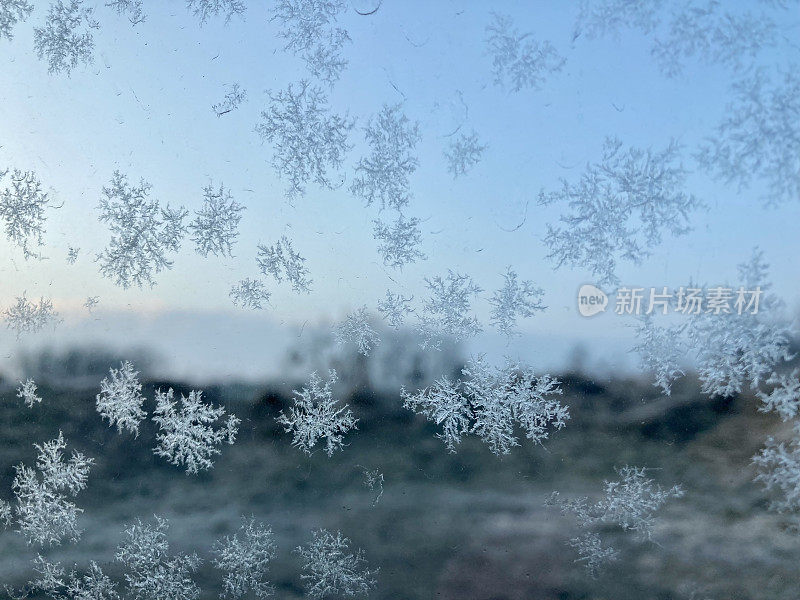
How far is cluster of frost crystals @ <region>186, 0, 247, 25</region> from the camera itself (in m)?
1.16

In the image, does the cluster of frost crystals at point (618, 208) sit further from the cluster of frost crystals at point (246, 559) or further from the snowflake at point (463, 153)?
the cluster of frost crystals at point (246, 559)

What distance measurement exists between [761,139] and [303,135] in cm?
74

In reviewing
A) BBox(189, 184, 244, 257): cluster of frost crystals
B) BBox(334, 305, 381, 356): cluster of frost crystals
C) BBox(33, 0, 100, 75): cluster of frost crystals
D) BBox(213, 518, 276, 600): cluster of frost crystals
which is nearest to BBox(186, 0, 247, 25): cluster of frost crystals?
BBox(33, 0, 100, 75): cluster of frost crystals

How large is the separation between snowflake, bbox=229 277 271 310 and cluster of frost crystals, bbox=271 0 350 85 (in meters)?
0.38

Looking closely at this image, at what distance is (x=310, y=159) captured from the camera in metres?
1.14

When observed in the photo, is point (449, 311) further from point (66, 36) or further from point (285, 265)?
point (66, 36)

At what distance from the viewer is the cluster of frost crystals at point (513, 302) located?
1.06 metres

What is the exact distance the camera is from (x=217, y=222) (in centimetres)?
116

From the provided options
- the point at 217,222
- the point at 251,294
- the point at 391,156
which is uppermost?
the point at 391,156

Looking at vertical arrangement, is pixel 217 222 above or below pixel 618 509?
above

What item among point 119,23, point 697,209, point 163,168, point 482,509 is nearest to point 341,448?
point 482,509

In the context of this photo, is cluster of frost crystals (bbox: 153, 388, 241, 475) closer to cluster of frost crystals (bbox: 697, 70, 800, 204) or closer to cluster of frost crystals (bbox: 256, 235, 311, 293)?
cluster of frost crystals (bbox: 256, 235, 311, 293)
